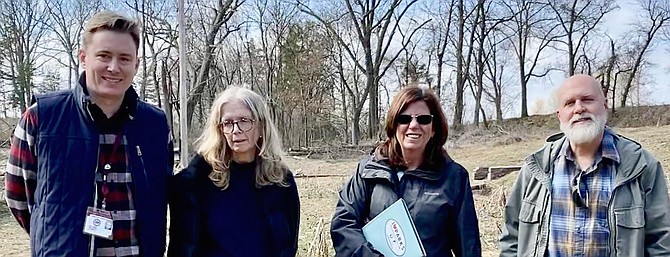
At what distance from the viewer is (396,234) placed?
243 cm

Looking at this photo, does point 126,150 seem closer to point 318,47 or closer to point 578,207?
point 578,207

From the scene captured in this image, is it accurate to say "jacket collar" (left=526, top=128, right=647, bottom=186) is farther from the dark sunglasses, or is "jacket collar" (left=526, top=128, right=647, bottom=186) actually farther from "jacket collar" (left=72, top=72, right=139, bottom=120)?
"jacket collar" (left=72, top=72, right=139, bottom=120)

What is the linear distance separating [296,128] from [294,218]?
106ft

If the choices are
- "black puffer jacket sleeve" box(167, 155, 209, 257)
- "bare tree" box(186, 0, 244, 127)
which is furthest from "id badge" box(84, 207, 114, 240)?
"bare tree" box(186, 0, 244, 127)

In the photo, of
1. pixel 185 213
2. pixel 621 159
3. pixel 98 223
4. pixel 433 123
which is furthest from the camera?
pixel 433 123

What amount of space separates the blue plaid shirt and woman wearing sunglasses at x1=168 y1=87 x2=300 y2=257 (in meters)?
1.21

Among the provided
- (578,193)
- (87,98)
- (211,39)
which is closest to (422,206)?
(578,193)

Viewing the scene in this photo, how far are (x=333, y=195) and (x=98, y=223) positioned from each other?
8964 mm

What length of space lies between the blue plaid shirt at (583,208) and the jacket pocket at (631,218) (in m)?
0.07

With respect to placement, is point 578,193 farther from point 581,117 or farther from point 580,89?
point 580,89

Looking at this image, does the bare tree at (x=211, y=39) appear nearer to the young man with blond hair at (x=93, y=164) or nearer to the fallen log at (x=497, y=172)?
the fallen log at (x=497, y=172)

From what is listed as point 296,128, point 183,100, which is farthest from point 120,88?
point 296,128

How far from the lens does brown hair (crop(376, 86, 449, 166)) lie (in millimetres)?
2572

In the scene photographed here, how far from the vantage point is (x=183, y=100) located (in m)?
14.8
